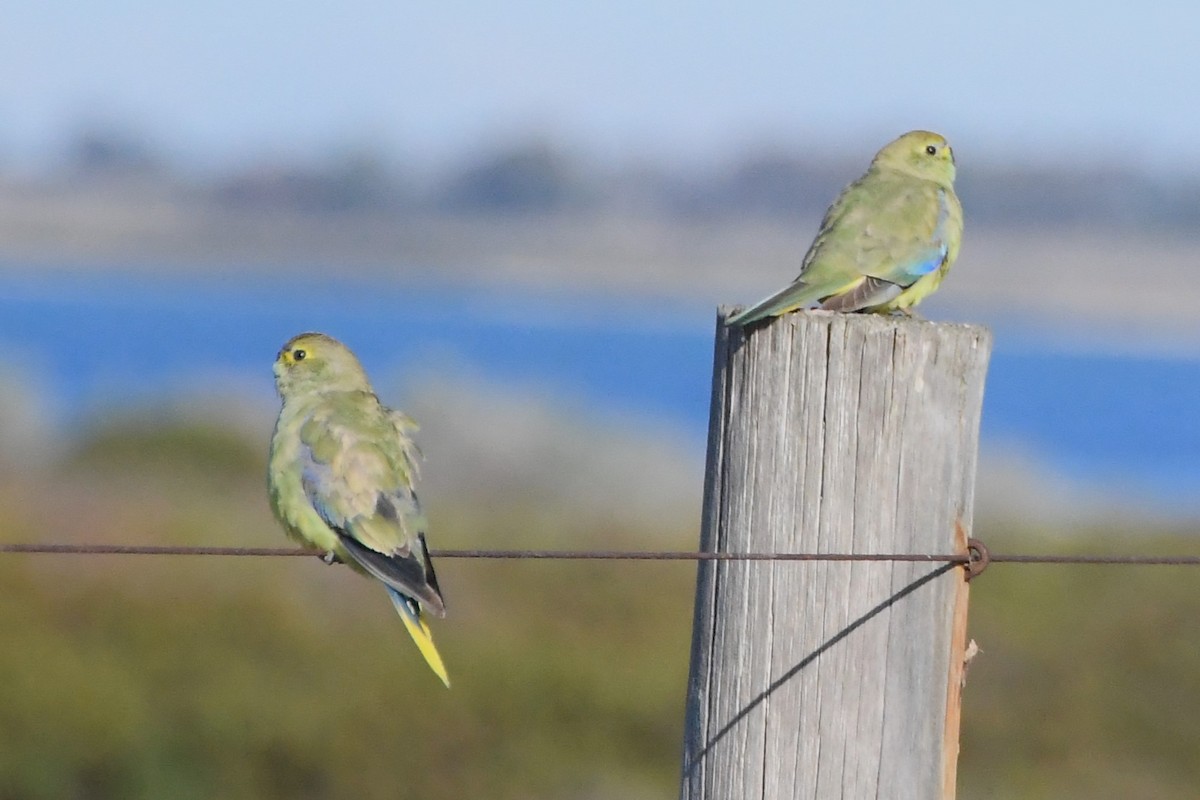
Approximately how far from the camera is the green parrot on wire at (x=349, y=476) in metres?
5.23

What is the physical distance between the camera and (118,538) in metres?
17.3

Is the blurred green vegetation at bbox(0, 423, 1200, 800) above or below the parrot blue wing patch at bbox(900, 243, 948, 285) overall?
below

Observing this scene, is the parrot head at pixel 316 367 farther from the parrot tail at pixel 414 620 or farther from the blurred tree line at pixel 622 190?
the blurred tree line at pixel 622 190

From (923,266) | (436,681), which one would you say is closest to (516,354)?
(436,681)

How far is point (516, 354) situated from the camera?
7581 centimetres

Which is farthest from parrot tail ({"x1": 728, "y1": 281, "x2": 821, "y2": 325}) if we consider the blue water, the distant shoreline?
the distant shoreline

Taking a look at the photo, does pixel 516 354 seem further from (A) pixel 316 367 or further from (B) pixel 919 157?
(A) pixel 316 367

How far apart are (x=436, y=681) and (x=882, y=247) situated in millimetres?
8406

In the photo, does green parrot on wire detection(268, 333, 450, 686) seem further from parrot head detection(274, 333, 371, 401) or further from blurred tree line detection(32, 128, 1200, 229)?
blurred tree line detection(32, 128, 1200, 229)

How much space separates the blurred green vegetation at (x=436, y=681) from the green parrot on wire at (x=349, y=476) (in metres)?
7.06

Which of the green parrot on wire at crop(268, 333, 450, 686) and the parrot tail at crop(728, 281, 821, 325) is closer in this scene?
the parrot tail at crop(728, 281, 821, 325)

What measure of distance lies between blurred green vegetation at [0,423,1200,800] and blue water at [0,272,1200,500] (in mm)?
10242

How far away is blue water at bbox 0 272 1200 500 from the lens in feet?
102

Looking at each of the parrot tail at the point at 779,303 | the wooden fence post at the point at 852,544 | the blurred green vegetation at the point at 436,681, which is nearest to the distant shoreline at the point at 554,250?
the blurred green vegetation at the point at 436,681
